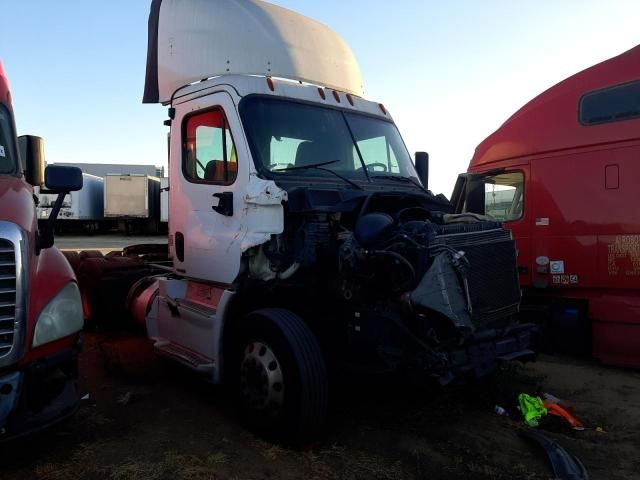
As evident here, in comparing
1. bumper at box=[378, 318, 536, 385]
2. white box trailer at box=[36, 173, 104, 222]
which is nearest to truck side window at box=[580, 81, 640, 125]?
bumper at box=[378, 318, 536, 385]

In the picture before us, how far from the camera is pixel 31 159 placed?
4.61 m

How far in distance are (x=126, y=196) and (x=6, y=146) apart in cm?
2478

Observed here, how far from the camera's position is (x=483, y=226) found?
4152mm

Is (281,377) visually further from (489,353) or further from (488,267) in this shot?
(488,267)

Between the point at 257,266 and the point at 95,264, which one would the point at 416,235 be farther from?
the point at 95,264

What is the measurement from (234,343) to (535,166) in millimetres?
4548

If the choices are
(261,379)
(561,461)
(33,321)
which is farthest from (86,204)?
(561,461)

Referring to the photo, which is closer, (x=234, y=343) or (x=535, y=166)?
(x=234, y=343)

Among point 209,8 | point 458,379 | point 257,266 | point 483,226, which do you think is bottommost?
point 458,379

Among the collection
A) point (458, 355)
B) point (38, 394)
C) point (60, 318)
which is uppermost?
point (60, 318)

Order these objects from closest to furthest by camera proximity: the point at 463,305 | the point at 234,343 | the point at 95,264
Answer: the point at 463,305, the point at 234,343, the point at 95,264

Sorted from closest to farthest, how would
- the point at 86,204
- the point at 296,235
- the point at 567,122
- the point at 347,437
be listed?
the point at 347,437 → the point at 296,235 → the point at 567,122 → the point at 86,204

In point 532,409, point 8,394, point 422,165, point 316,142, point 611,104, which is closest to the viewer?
point 8,394

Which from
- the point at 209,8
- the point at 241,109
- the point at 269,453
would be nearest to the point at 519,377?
the point at 269,453
